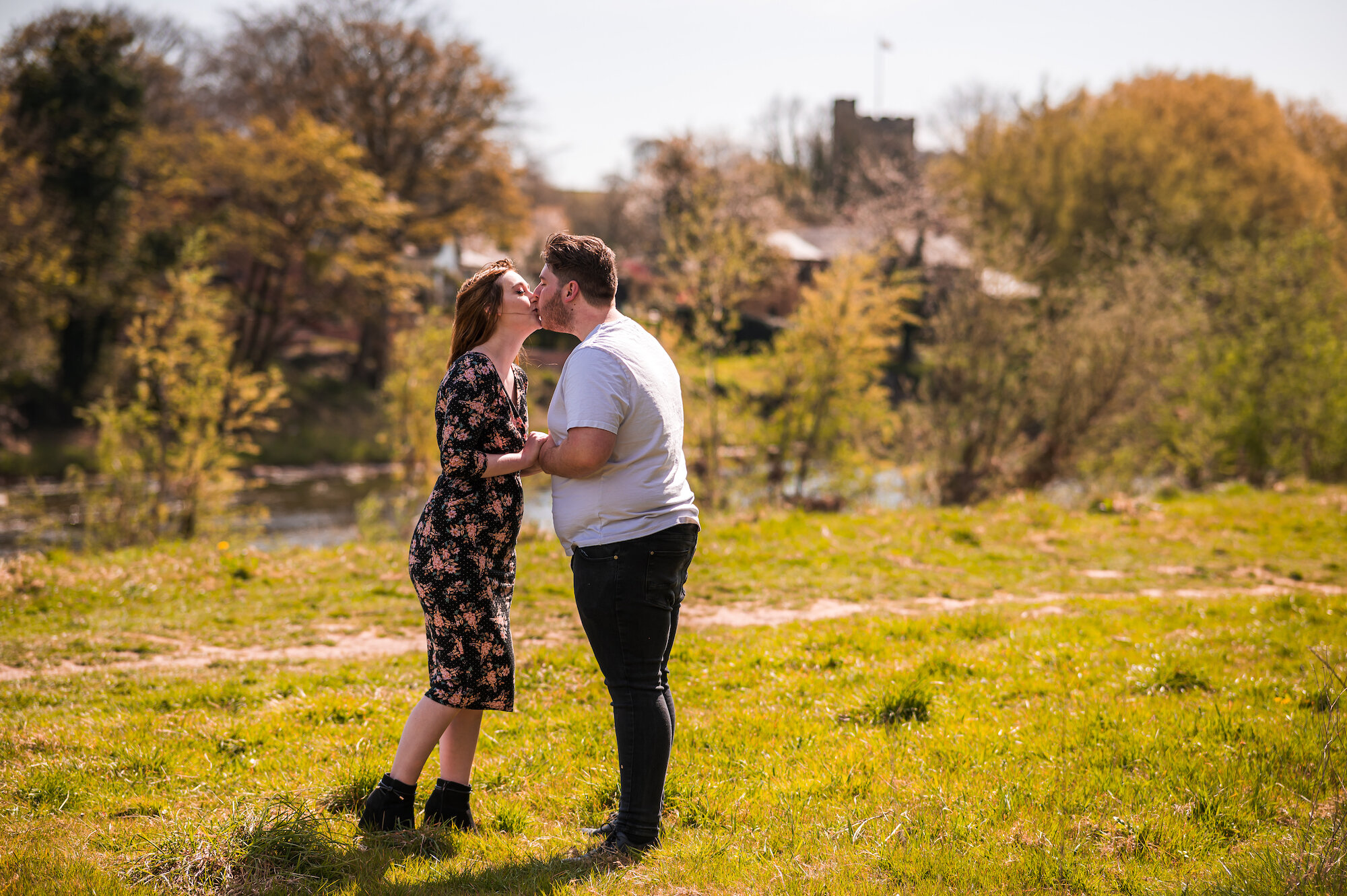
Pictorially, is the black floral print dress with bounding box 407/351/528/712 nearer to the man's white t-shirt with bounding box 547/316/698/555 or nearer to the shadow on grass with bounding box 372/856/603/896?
the man's white t-shirt with bounding box 547/316/698/555

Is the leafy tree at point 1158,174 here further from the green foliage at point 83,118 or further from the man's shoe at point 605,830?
the man's shoe at point 605,830

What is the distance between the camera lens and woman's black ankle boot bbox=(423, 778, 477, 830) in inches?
142

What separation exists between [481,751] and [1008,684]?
2.99 metres

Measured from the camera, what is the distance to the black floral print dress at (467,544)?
3.46 metres

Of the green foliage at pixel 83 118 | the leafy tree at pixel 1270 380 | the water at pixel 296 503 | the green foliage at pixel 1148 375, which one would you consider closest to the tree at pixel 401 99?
the green foliage at pixel 83 118

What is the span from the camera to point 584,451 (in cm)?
318

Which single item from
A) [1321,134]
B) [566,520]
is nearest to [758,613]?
[566,520]

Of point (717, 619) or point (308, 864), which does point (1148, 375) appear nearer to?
point (717, 619)

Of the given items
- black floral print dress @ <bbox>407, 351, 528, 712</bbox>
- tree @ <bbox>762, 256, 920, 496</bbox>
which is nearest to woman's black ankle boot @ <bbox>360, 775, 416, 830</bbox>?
black floral print dress @ <bbox>407, 351, 528, 712</bbox>

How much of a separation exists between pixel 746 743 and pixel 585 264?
2507 mm

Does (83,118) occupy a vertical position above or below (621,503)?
above

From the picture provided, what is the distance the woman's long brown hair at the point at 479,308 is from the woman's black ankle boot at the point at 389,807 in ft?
5.60

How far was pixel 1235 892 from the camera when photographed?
2.90m

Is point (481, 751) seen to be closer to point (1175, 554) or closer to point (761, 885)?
point (761, 885)
